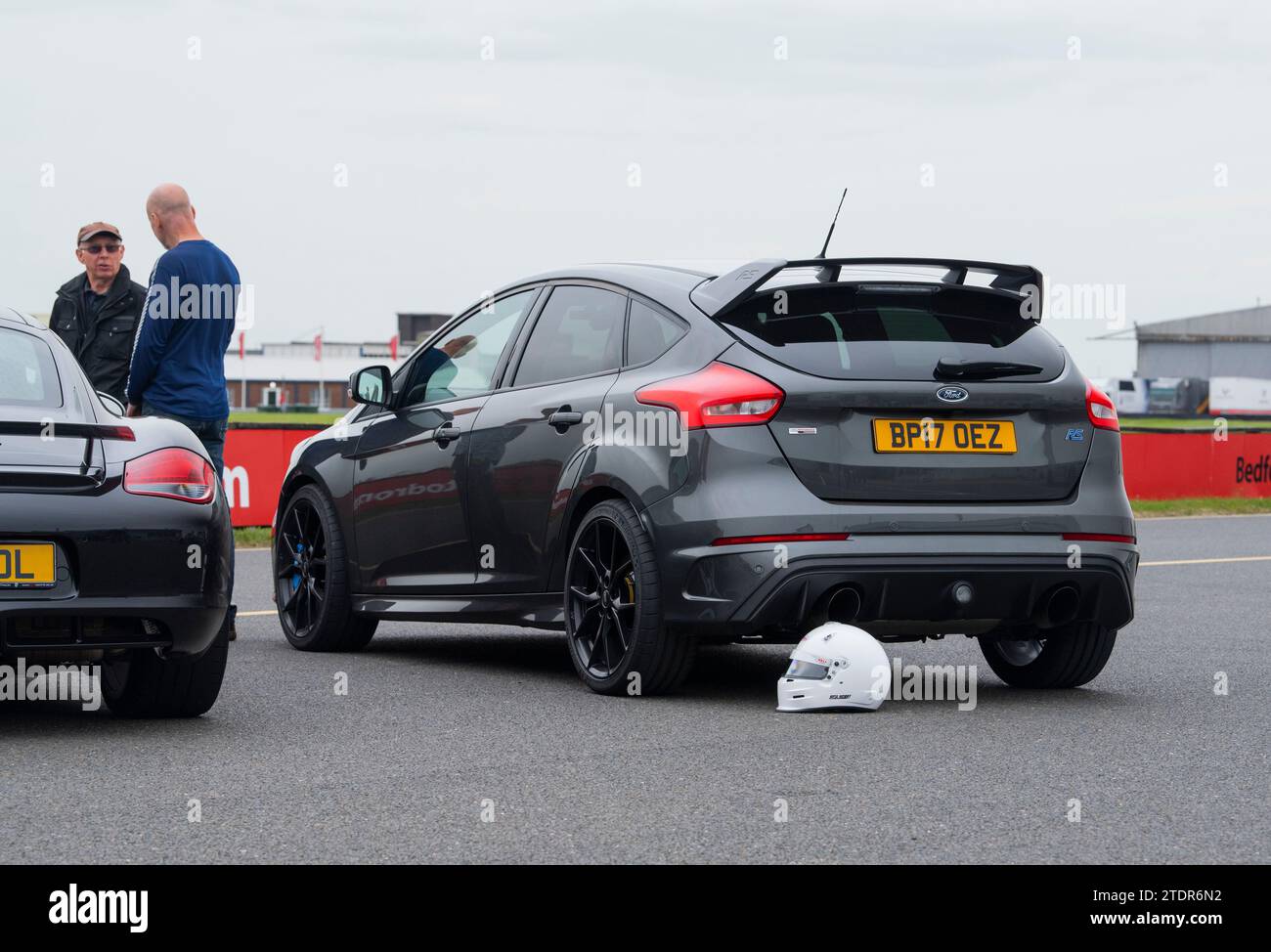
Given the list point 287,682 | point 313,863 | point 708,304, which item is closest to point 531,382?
point 708,304

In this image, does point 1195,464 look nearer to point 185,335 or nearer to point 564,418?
point 185,335

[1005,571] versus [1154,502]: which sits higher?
[1005,571]

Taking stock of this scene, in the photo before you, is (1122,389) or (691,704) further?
(1122,389)

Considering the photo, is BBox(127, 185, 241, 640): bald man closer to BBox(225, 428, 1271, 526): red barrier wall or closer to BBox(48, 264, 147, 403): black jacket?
BBox(48, 264, 147, 403): black jacket

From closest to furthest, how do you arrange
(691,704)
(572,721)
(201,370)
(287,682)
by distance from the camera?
(572,721)
(691,704)
(287,682)
(201,370)

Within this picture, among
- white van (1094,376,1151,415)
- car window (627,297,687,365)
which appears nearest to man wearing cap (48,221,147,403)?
car window (627,297,687,365)

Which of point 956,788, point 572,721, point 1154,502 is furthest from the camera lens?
point 1154,502

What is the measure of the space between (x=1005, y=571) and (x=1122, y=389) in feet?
267

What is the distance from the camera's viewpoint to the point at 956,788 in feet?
17.0

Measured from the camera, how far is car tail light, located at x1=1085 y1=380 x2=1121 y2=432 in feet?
22.5

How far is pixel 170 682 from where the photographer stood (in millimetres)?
6359

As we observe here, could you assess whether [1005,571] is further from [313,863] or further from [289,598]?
[289,598]

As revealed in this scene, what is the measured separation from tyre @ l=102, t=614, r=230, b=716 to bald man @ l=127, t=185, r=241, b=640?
78.9 inches

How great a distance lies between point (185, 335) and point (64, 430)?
8.31ft
